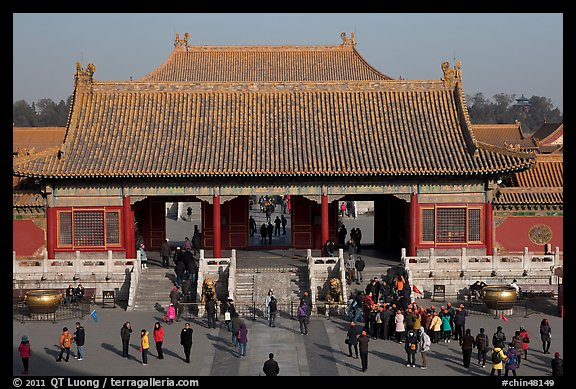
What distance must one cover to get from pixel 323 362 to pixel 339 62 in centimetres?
4679

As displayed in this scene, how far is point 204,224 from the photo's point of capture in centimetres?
4600

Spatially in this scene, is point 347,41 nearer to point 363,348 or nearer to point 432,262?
point 432,262

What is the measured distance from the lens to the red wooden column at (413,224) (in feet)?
136

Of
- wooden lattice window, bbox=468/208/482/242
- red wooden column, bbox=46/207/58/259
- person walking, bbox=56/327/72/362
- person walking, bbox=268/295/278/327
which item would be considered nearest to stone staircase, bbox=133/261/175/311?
red wooden column, bbox=46/207/58/259

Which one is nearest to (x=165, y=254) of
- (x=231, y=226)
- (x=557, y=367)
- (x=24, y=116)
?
(x=231, y=226)

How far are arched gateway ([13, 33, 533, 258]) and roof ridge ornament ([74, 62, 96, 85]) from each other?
48 millimetres

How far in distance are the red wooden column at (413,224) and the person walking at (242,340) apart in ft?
47.4

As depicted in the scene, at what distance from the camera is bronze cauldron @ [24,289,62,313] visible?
1373 inches

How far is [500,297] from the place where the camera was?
34938mm

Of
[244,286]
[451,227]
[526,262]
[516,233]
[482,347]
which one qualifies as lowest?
[482,347]

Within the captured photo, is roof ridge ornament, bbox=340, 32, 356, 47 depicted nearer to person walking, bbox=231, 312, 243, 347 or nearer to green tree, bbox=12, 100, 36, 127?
person walking, bbox=231, 312, 243, 347

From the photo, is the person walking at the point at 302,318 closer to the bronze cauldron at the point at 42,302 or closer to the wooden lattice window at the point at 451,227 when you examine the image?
the bronze cauldron at the point at 42,302

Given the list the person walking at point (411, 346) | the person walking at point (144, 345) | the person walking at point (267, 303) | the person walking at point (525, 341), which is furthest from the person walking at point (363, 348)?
the person walking at point (267, 303)

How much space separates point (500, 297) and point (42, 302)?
16841 mm
